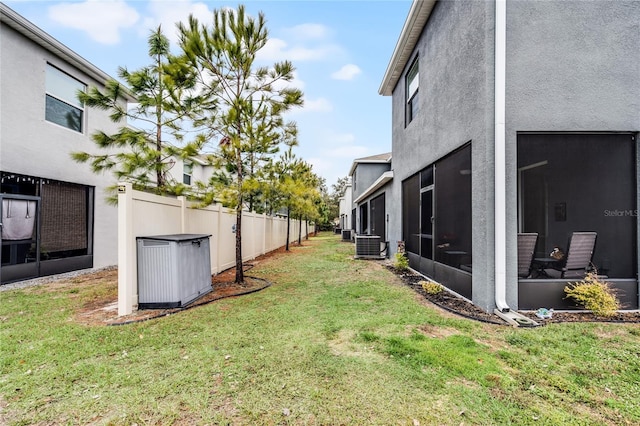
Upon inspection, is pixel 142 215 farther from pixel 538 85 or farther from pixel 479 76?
pixel 538 85

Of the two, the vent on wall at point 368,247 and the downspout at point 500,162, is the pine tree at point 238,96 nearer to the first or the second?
the downspout at point 500,162

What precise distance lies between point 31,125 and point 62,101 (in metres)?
1.40

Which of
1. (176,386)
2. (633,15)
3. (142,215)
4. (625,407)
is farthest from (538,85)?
(142,215)

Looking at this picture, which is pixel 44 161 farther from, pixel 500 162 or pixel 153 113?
pixel 500 162

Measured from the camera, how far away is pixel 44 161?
25.5 feet

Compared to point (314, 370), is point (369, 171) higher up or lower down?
higher up

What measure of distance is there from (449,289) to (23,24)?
1115 centimetres

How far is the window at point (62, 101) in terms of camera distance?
8016 mm

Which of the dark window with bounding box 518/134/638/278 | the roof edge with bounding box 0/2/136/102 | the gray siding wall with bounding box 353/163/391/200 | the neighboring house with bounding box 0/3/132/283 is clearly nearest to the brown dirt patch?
the neighboring house with bounding box 0/3/132/283

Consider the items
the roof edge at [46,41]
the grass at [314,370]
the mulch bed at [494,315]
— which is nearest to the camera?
the grass at [314,370]

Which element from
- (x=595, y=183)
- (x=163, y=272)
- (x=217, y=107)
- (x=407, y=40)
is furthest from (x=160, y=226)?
(x=407, y=40)

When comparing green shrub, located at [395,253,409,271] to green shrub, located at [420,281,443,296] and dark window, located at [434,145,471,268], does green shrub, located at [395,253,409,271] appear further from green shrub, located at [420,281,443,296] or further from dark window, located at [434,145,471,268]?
green shrub, located at [420,281,443,296]

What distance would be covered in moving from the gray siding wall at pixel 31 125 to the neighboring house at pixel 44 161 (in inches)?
0.9

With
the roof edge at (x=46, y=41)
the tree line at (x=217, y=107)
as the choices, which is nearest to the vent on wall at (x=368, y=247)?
the tree line at (x=217, y=107)
